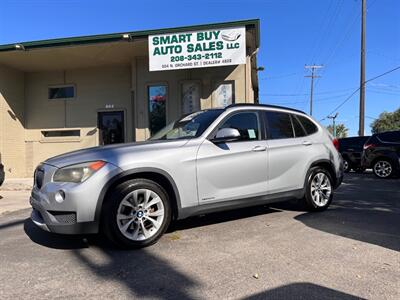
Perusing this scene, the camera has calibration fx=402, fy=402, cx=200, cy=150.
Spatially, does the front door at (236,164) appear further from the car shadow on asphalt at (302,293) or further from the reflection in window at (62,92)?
the reflection in window at (62,92)

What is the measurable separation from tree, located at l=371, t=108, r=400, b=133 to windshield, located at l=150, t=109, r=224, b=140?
6703 centimetres

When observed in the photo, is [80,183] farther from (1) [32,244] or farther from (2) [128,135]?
(2) [128,135]

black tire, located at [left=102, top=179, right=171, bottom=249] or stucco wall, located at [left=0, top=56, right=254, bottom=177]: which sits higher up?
stucco wall, located at [left=0, top=56, right=254, bottom=177]

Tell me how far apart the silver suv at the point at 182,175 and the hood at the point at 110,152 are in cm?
1

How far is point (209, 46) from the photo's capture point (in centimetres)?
1117

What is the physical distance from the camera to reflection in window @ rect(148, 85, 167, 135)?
13.3m

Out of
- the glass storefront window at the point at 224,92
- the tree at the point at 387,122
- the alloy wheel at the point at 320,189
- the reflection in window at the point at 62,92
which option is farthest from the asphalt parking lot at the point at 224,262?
the tree at the point at 387,122

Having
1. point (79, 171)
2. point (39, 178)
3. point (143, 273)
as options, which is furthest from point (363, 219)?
point (39, 178)

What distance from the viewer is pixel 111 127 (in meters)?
14.8

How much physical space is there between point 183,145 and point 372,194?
236 inches

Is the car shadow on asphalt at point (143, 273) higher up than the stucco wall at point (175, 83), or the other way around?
the stucco wall at point (175, 83)

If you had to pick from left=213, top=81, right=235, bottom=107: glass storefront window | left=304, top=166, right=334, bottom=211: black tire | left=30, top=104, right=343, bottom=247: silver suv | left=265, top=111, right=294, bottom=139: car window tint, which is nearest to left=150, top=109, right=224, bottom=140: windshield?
left=30, top=104, right=343, bottom=247: silver suv

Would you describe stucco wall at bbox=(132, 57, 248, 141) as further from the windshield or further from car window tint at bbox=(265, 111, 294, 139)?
the windshield

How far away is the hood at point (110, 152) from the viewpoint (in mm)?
4629
